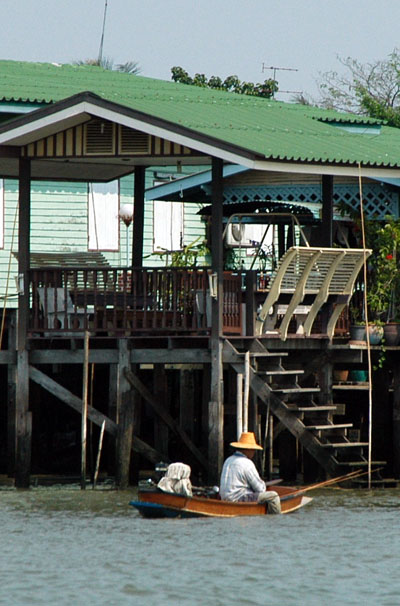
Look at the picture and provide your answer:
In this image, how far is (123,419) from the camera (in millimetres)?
22062

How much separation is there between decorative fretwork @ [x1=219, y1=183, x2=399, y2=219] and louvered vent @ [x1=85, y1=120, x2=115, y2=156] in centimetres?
394

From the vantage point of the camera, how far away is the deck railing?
21578 mm

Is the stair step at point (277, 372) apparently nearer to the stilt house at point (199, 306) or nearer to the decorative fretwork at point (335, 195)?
the stilt house at point (199, 306)

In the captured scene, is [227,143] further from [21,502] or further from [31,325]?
[21,502]

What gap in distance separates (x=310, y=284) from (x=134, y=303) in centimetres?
230

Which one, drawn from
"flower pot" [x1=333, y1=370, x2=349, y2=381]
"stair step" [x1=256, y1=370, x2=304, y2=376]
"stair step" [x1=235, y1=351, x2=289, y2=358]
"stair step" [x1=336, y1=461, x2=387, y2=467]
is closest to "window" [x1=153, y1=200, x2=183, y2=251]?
"flower pot" [x1=333, y1=370, x2=349, y2=381]

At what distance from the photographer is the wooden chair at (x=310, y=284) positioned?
2131 cm

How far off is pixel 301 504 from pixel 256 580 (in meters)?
4.38

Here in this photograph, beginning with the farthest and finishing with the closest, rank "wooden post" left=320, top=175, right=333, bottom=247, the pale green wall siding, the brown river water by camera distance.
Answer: the pale green wall siding, "wooden post" left=320, top=175, right=333, bottom=247, the brown river water

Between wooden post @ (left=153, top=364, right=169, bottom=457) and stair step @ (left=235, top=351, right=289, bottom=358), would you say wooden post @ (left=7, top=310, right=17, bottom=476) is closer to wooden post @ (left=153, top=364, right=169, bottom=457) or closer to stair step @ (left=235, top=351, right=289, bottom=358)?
wooden post @ (left=153, top=364, right=169, bottom=457)

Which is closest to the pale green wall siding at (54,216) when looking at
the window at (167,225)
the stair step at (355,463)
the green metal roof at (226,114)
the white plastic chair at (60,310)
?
the window at (167,225)

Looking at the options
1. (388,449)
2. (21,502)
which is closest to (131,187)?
(388,449)

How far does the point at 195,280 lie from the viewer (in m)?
21.6

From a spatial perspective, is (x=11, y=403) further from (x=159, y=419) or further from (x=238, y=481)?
(x=238, y=481)
